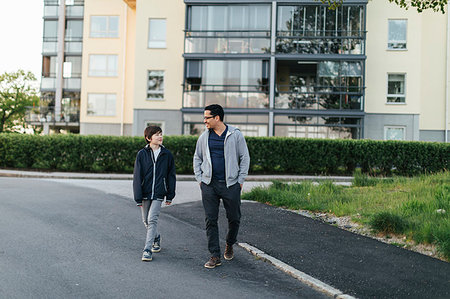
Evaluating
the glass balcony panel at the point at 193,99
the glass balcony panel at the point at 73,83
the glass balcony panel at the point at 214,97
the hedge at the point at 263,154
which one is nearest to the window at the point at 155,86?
the glass balcony panel at the point at 193,99

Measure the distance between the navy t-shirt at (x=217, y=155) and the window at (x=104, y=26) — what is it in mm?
27802

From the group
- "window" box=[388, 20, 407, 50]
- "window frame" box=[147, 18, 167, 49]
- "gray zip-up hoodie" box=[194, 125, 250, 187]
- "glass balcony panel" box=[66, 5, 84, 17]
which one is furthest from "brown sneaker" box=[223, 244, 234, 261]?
"glass balcony panel" box=[66, 5, 84, 17]

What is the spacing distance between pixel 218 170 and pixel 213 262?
3.69ft

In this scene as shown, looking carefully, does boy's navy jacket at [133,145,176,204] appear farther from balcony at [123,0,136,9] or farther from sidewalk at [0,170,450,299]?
balcony at [123,0,136,9]

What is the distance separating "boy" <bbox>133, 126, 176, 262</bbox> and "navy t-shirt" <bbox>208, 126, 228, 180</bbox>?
772 millimetres

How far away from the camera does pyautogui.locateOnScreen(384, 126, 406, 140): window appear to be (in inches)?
1013

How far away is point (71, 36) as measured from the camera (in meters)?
35.0

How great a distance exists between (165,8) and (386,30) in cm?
1415

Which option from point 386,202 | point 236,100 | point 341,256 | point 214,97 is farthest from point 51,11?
point 341,256

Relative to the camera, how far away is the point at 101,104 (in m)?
30.3

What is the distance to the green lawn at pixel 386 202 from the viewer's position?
6.23 metres

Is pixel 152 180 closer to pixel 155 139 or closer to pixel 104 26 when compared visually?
pixel 155 139

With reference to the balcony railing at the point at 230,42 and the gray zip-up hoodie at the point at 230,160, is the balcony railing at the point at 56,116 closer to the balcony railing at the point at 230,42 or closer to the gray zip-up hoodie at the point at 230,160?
the balcony railing at the point at 230,42

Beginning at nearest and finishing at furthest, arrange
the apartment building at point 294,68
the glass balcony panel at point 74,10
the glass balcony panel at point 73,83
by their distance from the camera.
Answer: the apartment building at point 294,68 < the glass balcony panel at point 73,83 < the glass balcony panel at point 74,10
